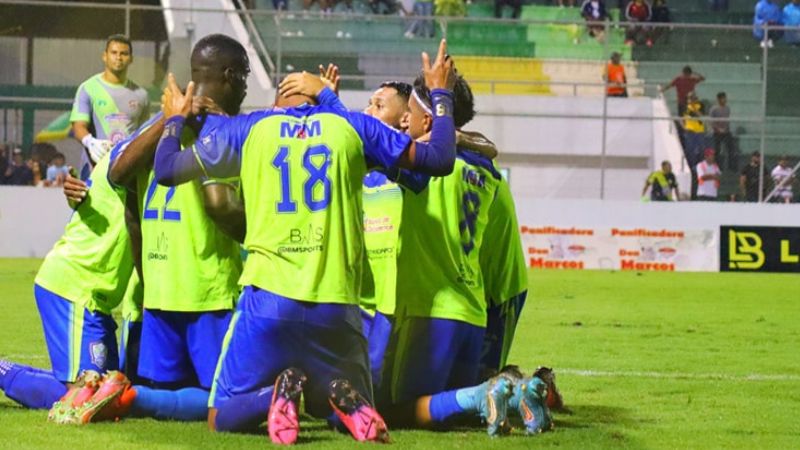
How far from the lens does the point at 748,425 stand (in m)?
7.97

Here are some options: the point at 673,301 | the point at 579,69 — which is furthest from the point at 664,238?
the point at 673,301

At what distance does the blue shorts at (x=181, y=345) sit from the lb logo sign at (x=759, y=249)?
62.3 feet

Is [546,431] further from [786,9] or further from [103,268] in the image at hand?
[786,9]

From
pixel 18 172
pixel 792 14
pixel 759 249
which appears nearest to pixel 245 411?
pixel 18 172

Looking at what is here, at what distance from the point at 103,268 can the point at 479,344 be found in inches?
78.8

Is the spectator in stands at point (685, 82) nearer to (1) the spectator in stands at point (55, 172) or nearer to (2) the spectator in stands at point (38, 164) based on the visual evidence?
(1) the spectator in stands at point (55, 172)

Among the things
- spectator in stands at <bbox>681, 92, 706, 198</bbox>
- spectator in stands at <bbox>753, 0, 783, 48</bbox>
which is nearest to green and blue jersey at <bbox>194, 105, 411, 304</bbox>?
spectator in stands at <bbox>681, 92, 706, 198</bbox>

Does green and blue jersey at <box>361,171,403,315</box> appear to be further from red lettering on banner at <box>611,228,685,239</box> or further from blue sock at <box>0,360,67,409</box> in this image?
red lettering on banner at <box>611,228,685,239</box>

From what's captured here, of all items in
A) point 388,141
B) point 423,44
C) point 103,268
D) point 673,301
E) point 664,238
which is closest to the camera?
point 388,141

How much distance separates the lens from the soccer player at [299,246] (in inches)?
263

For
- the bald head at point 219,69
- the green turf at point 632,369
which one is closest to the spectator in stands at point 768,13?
the green turf at point 632,369

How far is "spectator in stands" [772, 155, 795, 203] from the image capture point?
25.6 m

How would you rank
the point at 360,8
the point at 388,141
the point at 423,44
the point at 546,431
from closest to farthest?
the point at 388,141 < the point at 546,431 < the point at 423,44 < the point at 360,8

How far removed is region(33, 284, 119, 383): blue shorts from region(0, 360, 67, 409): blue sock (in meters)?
0.06
